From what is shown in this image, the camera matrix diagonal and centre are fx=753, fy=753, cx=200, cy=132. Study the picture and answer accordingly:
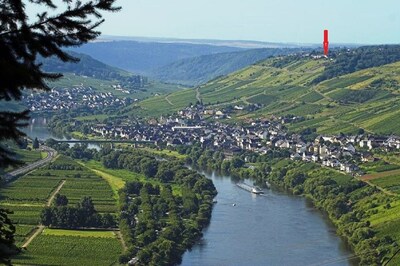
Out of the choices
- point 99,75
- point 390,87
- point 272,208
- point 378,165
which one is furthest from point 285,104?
point 99,75

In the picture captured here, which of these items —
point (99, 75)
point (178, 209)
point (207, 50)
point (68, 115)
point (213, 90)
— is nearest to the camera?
point (178, 209)

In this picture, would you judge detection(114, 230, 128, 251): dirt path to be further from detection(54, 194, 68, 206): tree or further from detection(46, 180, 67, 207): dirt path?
detection(46, 180, 67, 207): dirt path

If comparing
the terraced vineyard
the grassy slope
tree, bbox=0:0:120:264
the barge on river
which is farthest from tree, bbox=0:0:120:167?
the grassy slope

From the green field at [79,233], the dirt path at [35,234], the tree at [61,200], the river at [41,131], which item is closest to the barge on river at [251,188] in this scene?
the tree at [61,200]

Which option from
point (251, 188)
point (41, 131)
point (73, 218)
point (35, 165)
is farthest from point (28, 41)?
point (41, 131)

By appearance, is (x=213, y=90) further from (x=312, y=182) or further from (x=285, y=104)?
(x=312, y=182)

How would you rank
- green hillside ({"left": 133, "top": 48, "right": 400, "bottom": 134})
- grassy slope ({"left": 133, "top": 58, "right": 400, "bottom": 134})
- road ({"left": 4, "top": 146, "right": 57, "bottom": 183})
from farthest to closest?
green hillside ({"left": 133, "top": 48, "right": 400, "bottom": 134}), grassy slope ({"left": 133, "top": 58, "right": 400, "bottom": 134}), road ({"left": 4, "top": 146, "right": 57, "bottom": 183})

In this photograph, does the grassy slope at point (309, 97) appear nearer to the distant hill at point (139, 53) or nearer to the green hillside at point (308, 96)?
the green hillside at point (308, 96)
